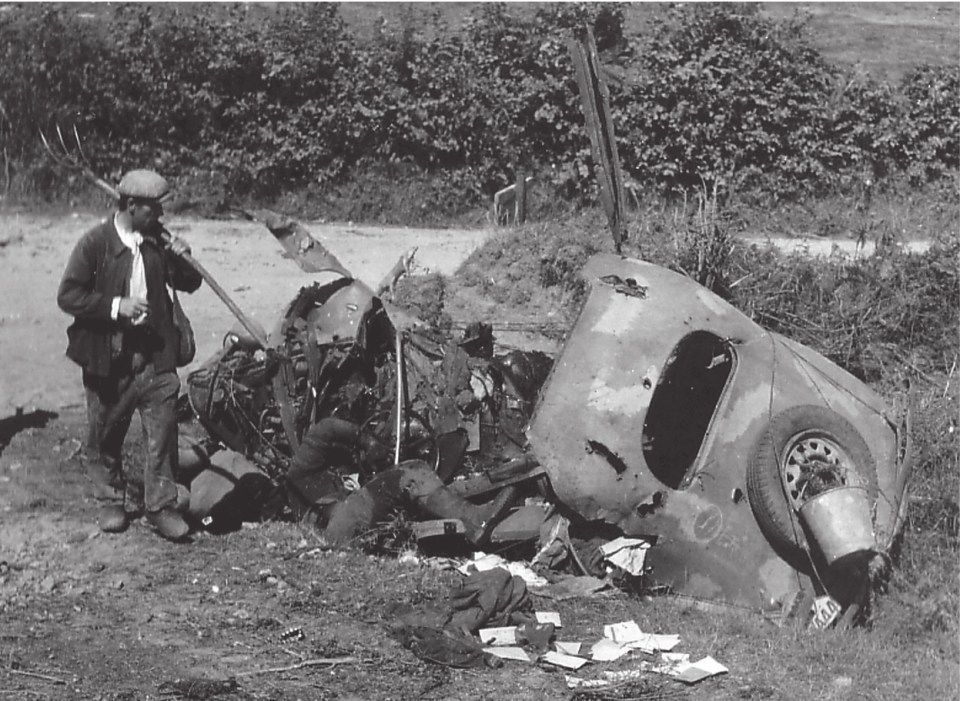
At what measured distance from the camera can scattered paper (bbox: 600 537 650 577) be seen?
6961mm

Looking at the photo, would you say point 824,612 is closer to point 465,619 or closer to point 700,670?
point 700,670

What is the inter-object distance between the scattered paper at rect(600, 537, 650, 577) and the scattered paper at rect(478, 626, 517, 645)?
0.90 meters

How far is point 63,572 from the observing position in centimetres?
676

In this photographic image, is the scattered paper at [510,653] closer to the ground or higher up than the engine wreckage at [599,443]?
closer to the ground

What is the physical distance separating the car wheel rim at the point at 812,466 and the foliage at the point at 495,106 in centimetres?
874

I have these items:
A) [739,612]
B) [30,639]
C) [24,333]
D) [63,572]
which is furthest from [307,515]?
[24,333]

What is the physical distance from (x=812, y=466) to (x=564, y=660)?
81.7 inches

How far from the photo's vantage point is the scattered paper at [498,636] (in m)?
6.23

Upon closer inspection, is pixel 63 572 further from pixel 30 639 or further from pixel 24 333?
pixel 24 333

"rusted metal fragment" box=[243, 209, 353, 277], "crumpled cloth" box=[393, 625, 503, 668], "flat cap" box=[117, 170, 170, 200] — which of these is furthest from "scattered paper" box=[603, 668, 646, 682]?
"rusted metal fragment" box=[243, 209, 353, 277]

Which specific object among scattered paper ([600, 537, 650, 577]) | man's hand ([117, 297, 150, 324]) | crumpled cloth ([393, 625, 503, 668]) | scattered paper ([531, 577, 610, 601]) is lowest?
scattered paper ([531, 577, 610, 601])

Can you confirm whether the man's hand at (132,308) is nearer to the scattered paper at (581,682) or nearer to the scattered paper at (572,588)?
the scattered paper at (572,588)

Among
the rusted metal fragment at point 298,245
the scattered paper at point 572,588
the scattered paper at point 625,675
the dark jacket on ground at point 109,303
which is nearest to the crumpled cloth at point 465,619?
the scattered paper at point 572,588

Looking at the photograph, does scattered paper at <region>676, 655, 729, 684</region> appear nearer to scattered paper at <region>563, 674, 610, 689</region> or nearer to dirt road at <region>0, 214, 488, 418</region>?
scattered paper at <region>563, 674, 610, 689</region>
